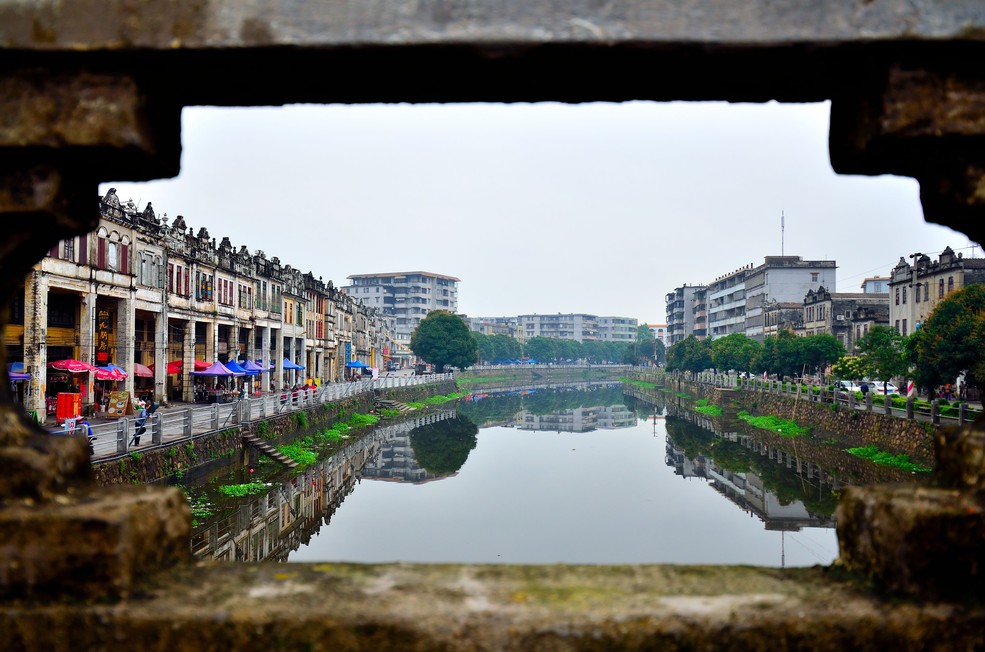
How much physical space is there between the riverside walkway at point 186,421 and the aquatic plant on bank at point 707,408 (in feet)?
101

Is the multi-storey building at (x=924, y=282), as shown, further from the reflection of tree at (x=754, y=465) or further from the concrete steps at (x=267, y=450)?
the concrete steps at (x=267, y=450)

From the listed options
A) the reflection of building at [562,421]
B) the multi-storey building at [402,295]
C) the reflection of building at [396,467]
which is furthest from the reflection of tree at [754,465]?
the multi-storey building at [402,295]

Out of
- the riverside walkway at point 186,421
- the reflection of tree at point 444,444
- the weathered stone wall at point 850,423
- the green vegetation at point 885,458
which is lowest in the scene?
the reflection of tree at point 444,444

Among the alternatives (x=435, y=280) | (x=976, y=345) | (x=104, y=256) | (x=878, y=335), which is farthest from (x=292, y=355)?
(x=435, y=280)

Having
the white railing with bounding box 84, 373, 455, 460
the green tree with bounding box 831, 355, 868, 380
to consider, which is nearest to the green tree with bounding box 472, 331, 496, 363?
the white railing with bounding box 84, 373, 455, 460

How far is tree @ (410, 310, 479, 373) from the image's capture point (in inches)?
3401

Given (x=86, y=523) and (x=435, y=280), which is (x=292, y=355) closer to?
(x=86, y=523)

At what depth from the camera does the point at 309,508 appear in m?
25.2

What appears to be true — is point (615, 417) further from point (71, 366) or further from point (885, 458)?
point (71, 366)

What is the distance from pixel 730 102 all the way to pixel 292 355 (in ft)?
200

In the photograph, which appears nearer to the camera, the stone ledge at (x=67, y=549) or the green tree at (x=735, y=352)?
the stone ledge at (x=67, y=549)

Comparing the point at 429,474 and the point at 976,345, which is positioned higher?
the point at 976,345

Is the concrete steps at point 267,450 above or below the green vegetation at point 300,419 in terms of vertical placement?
below

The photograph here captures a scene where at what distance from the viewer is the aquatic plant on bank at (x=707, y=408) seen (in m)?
60.8
